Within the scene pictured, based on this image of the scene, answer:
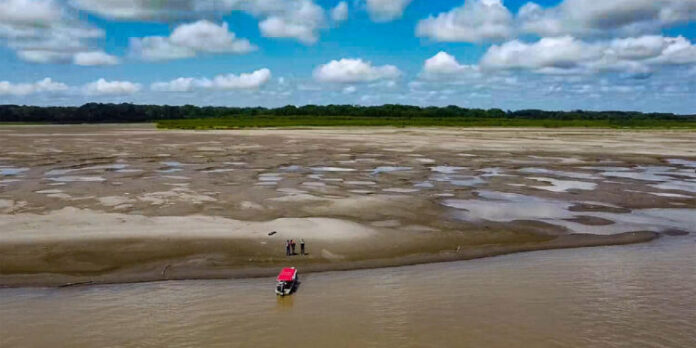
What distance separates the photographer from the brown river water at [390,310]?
37.9ft

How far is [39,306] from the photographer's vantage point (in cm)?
1324

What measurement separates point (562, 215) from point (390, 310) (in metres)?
13.8

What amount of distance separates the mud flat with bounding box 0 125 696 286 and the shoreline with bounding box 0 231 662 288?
65mm

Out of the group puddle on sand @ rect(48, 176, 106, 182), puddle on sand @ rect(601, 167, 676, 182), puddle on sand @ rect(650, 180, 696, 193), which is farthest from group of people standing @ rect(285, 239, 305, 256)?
puddle on sand @ rect(601, 167, 676, 182)

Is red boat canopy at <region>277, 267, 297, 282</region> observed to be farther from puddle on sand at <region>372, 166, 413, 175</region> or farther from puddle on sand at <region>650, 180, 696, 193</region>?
puddle on sand at <region>650, 180, 696, 193</region>

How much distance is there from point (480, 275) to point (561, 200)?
13562 millimetres

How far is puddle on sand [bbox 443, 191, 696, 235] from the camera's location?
2177cm

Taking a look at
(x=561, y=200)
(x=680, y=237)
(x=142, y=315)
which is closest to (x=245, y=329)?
(x=142, y=315)

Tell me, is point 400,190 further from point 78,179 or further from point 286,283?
point 78,179

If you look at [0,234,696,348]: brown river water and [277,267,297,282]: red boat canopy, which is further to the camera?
[277,267,297,282]: red boat canopy

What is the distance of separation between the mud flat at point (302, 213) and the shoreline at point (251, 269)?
65 millimetres

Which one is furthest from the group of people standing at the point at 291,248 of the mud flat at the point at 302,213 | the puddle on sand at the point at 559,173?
the puddle on sand at the point at 559,173

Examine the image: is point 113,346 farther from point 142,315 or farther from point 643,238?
point 643,238

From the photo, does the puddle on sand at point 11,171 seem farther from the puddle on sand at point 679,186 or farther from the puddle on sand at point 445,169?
the puddle on sand at point 679,186
